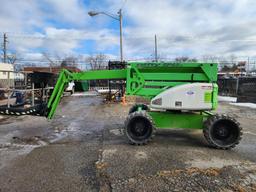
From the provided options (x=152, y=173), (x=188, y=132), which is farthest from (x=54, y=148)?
(x=188, y=132)

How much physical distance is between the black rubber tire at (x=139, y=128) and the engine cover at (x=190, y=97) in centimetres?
63

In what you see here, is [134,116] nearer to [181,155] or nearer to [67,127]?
[181,155]

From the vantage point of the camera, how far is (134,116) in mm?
6207

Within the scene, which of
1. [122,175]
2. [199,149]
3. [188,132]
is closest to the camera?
[122,175]

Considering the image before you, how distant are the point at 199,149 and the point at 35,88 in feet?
19.4

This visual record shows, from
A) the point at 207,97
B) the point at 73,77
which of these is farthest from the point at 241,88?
the point at 73,77

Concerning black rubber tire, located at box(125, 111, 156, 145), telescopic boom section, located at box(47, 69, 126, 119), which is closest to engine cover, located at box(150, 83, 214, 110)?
black rubber tire, located at box(125, 111, 156, 145)

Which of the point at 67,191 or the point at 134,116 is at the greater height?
Answer: the point at 134,116

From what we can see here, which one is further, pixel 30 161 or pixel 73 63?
pixel 73 63

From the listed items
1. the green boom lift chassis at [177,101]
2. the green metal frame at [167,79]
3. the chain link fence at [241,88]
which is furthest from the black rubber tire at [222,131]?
the chain link fence at [241,88]

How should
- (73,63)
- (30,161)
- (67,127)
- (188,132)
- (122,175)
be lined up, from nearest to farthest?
(122,175), (30,161), (188,132), (67,127), (73,63)

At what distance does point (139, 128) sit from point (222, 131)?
202cm

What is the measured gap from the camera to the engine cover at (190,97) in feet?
19.5

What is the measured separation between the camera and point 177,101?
6.04 m
